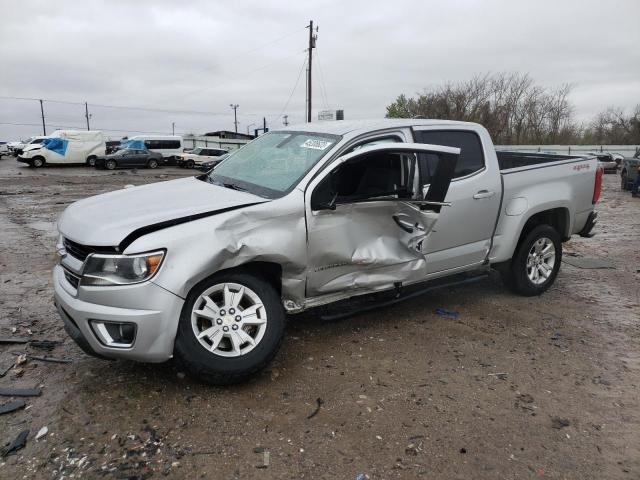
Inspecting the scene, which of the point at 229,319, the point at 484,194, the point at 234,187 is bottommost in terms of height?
the point at 229,319

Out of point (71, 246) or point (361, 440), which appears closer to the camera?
point (361, 440)

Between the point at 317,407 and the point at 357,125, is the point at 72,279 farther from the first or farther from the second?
the point at 357,125

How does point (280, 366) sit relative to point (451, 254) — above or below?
below

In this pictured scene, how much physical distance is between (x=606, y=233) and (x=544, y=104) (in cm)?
5132

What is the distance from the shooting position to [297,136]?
4.41 m

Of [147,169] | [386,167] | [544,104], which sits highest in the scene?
[544,104]

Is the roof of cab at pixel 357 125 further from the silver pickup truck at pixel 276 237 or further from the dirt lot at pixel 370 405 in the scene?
the dirt lot at pixel 370 405

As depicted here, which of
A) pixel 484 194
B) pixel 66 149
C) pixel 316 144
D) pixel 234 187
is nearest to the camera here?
pixel 234 187

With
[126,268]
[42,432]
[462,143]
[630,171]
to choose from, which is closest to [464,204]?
[462,143]

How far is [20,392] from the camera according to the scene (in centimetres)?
337

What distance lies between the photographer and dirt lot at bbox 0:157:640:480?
2.70 m

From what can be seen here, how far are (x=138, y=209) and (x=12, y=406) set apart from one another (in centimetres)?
148

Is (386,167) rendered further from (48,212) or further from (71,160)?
(71,160)

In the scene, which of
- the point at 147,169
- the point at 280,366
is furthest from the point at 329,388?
the point at 147,169
